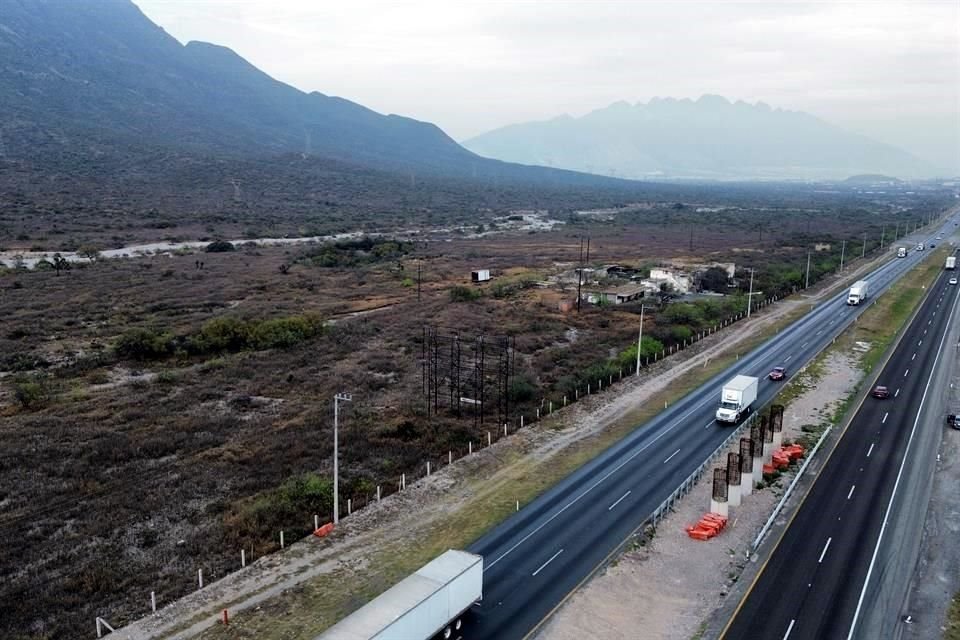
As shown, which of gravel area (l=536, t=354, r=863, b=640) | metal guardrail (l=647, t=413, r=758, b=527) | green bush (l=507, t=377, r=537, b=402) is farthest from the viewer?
green bush (l=507, t=377, r=537, b=402)

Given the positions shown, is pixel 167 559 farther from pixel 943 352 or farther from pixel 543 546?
pixel 943 352

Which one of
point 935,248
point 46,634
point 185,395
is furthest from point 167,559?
point 935,248

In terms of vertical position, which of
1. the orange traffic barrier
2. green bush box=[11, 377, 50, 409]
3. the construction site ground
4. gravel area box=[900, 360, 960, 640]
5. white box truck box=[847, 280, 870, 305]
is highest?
white box truck box=[847, 280, 870, 305]

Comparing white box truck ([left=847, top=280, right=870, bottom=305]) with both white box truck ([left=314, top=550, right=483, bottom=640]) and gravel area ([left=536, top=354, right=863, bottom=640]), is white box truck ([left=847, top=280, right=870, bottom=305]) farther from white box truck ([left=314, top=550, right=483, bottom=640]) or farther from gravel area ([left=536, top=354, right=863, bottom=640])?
white box truck ([left=314, top=550, right=483, bottom=640])

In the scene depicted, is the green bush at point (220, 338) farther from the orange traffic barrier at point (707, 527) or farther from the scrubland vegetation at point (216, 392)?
the orange traffic barrier at point (707, 527)

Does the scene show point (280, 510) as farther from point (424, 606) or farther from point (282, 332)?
point (282, 332)

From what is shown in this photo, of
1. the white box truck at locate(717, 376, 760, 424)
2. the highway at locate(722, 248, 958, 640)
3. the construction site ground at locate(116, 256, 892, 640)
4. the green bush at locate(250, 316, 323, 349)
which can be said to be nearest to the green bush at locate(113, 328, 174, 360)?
the green bush at locate(250, 316, 323, 349)

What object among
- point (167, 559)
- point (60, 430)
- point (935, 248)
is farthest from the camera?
point (935, 248)
